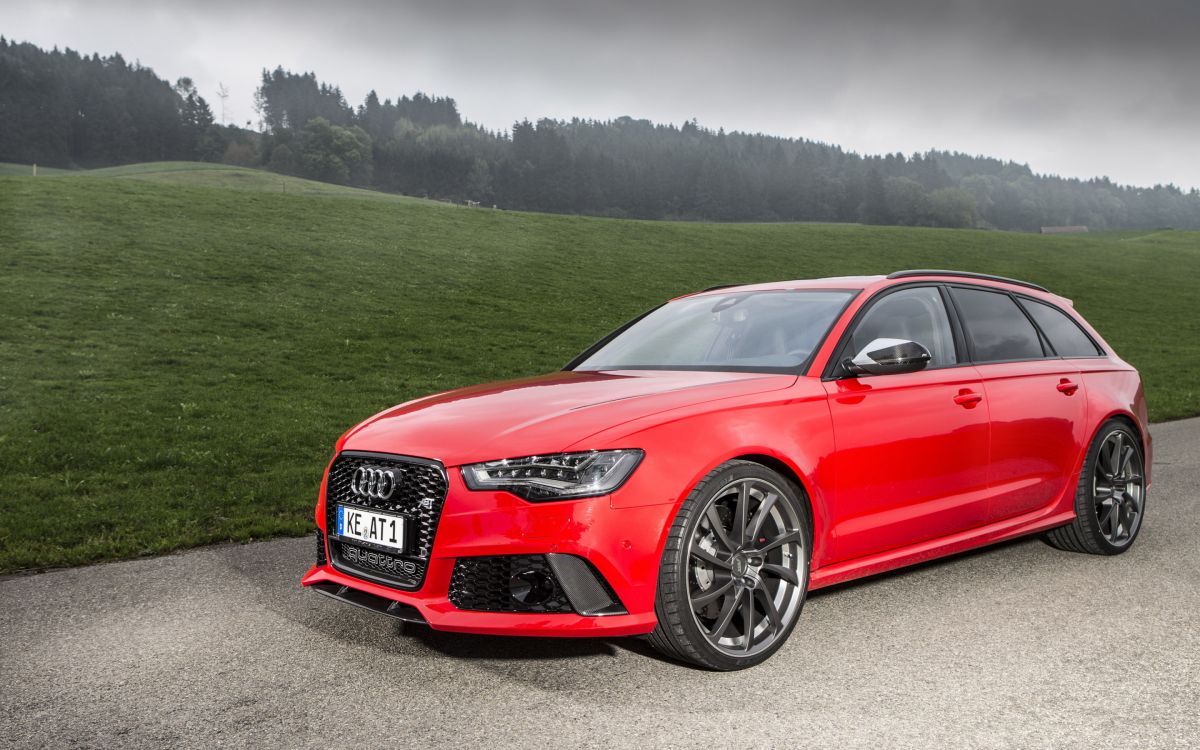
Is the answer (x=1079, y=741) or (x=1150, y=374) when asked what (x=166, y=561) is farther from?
(x=1150, y=374)

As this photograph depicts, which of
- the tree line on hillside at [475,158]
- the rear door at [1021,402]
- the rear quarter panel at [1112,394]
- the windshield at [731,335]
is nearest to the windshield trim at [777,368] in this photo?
the windshield at [731,335]

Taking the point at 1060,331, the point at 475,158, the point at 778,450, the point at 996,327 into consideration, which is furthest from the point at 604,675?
the point at 475,158

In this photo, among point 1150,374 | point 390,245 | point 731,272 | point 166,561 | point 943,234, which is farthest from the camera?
point 943,234

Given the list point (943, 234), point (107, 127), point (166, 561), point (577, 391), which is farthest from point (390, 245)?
point (107, 127)

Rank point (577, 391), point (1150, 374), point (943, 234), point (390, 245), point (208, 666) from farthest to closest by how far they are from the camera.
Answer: point (943, 234) < point (390, 245) < point (1150, 374) < point (577, 391) < point (208, 666)

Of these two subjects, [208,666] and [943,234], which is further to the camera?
[943,234]

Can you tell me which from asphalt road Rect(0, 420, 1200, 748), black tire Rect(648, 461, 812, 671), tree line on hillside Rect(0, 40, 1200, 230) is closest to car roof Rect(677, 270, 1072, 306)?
black tire Rect(648, 461, 812, 671)

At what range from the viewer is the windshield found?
15.7 ft

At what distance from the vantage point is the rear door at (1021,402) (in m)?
5.21

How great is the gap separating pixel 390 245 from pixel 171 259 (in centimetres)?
765

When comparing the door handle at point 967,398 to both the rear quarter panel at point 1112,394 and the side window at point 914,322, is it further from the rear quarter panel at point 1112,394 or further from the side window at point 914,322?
the rear quarter panel at point 1112,394

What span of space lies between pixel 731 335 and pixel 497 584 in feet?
6.77

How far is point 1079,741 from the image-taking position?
327 cm

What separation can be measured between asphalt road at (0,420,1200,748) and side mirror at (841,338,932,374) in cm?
117
